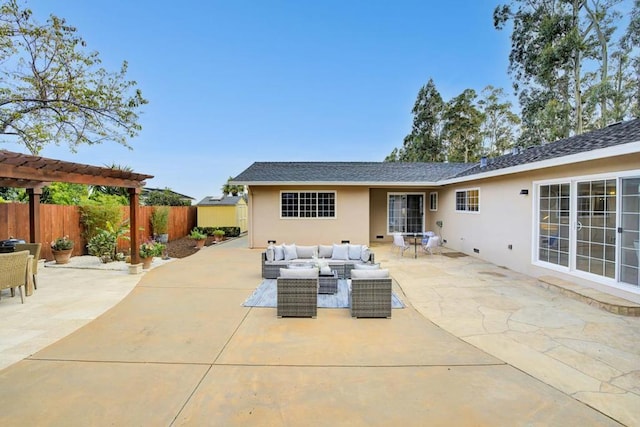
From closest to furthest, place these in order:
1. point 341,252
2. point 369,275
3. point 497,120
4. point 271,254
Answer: point 369,275, point 271,254, point 341,252, point 497,120

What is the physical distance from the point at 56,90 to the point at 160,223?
7.35m

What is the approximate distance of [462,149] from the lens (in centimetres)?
3100

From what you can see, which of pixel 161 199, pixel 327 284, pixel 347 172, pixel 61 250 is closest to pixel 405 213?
pixel 347 172

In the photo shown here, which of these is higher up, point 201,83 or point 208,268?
point 201,83

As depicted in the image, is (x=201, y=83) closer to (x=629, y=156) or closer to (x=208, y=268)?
(x=208, y=268)

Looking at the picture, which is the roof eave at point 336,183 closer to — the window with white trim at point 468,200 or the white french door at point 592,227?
the window with white trim at point 468,200

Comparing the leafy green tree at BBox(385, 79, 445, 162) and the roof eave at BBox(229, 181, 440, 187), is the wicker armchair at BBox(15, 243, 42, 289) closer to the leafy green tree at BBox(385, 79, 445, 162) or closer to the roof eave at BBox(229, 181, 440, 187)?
the roof eave at BBox(229, 181, 440, 187)

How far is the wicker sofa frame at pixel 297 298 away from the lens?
213 inches

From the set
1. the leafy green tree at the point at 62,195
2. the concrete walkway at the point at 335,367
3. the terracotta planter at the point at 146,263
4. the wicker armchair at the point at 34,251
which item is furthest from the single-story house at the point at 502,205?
the leafy green tree at the point at 62,195

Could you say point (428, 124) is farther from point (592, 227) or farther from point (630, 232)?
point (630, 232)

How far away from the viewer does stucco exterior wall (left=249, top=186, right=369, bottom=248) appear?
13.6 meters

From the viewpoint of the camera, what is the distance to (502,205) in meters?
9.72

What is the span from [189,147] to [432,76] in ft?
76.4

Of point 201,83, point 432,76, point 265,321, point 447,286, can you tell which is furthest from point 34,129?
point 432,76
